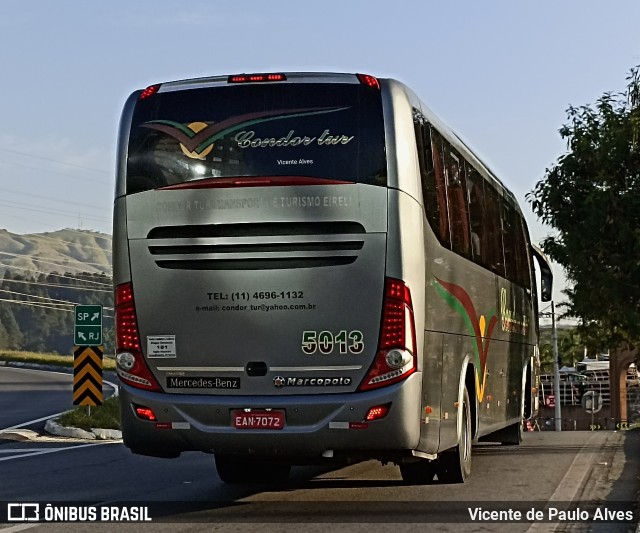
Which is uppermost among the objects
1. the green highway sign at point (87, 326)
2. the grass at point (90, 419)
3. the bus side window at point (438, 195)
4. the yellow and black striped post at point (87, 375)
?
the bus side window at point (438, 195)

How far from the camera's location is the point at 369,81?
1036 centimetres

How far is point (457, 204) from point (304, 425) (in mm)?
3582

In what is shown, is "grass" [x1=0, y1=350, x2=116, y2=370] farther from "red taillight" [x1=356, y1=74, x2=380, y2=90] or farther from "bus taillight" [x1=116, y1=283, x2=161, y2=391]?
"red taillight" [x1=356, y1=74, x2=380, y2=90]

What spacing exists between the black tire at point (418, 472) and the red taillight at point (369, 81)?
13.3 feet

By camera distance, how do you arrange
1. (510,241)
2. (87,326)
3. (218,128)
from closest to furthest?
(218,128) → (510,241) → (87,326)

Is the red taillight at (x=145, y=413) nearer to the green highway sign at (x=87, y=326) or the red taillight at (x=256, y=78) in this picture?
the red taillight at (x=256, y=78)

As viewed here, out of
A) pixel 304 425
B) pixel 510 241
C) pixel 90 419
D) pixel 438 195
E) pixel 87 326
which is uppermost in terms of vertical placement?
pixel 510 241

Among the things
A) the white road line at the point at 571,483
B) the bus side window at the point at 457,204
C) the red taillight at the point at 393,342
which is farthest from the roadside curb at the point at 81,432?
the red taillight at the point at 393,342

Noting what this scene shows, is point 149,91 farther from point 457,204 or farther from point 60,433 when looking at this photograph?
point 60,433

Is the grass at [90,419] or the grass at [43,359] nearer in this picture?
the grass at [90,419]

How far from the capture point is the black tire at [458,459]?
40.7 feet

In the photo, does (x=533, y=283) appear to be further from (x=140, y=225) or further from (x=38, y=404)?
(x=38, y=404)

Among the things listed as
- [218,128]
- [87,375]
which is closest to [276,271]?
[218,128]

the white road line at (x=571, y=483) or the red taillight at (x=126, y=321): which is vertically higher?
the red taillight at (x=126, y=321)
